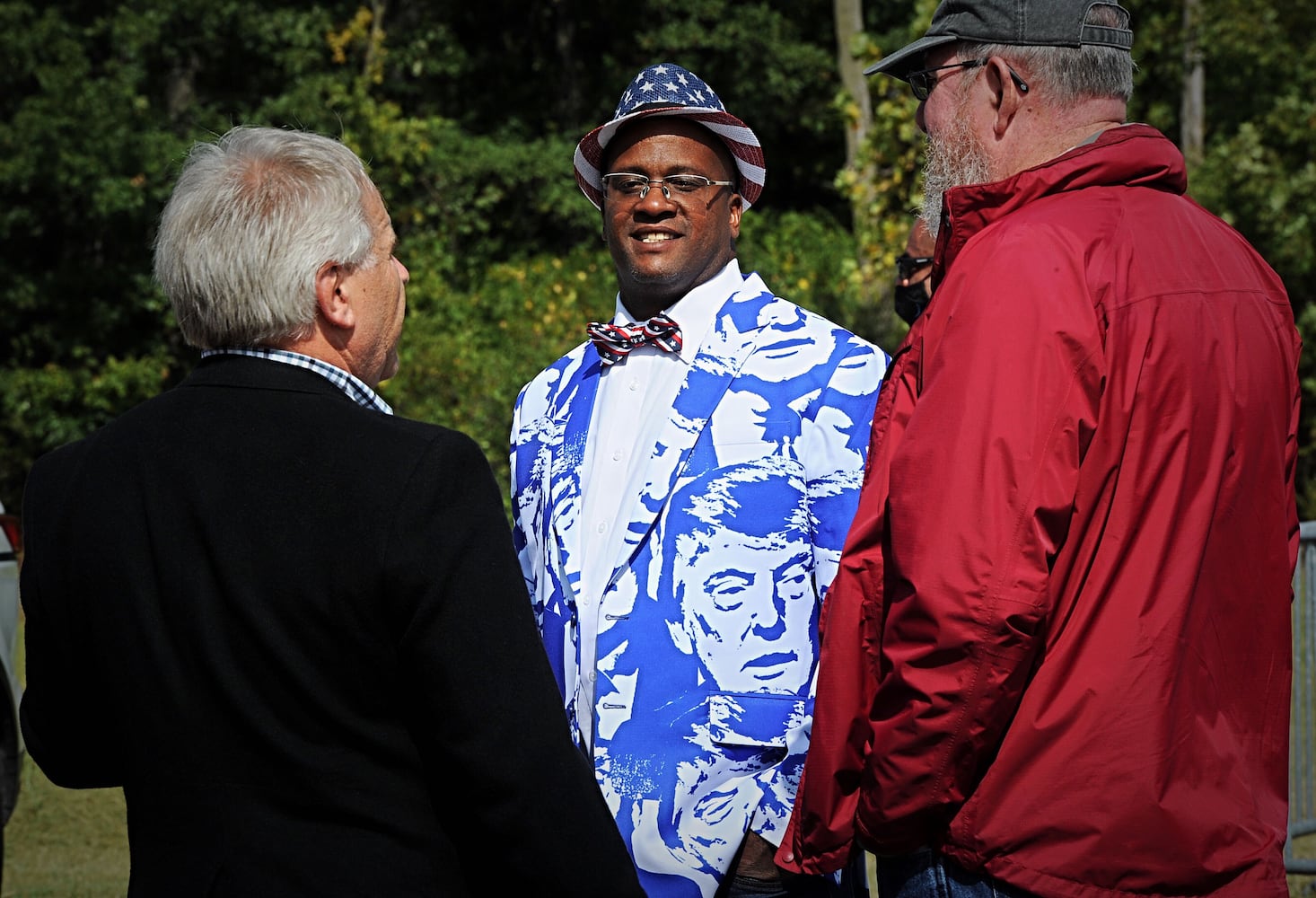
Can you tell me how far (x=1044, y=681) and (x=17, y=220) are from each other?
16053mm

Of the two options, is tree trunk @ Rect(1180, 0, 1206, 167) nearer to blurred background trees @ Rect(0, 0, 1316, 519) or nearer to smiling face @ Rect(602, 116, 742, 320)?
blurred background trees @ Rect(0, 0, 1316, 519)

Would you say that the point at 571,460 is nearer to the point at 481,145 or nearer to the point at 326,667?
the point at 326,667

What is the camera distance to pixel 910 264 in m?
4.88

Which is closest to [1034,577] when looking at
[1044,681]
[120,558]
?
[1044,681]

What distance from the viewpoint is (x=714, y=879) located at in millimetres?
2574

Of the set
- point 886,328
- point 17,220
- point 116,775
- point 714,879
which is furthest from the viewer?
point 17,220

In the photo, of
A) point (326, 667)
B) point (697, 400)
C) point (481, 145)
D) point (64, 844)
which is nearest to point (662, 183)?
point (697, 400)

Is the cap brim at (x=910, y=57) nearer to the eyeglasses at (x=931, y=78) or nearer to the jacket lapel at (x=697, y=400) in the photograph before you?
the eyeglasses at (x=931, y=78)

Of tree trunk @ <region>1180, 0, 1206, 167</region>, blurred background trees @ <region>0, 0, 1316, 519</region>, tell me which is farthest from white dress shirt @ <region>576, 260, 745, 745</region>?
tree trunk @ <region>1180, 0, 1206, 167</region>

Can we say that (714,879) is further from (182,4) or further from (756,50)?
(756,50)

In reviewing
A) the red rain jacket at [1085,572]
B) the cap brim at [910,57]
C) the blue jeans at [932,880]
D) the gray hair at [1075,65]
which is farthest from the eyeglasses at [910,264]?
the blue jeans at [932,880]

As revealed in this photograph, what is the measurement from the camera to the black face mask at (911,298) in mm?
4797

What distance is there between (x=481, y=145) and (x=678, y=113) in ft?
56.5

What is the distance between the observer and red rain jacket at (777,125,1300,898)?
6.33 feet
